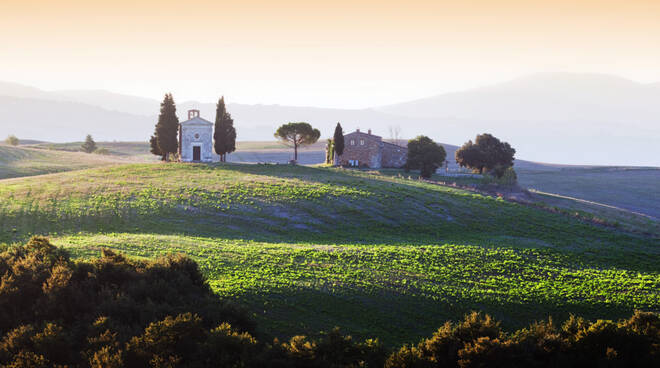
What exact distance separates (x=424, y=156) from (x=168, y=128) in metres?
45.1

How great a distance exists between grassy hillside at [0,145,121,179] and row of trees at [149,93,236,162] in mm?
16932

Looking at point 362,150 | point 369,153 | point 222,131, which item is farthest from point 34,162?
point 369,153

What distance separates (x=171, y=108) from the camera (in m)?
75.6

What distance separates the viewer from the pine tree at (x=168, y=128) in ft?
246

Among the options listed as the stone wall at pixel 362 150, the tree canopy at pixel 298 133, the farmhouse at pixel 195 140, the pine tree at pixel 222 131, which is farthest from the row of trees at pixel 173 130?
the stone wall at pixel 362 150

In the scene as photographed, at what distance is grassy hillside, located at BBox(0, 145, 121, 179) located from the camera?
71.9 meters

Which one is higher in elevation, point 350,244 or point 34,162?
point 34,162

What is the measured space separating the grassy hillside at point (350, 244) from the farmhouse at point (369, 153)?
34664 millimetres

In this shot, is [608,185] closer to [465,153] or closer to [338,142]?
[465,153]

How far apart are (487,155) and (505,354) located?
293 feet

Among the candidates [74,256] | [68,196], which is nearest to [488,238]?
[74,256]

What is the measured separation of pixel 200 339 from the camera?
12.6 meters

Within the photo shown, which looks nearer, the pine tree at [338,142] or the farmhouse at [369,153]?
the pine tree at [338,142]

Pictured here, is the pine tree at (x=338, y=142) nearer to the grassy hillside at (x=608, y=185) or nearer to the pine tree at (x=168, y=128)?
the pine tree at (x=168, y=128)
